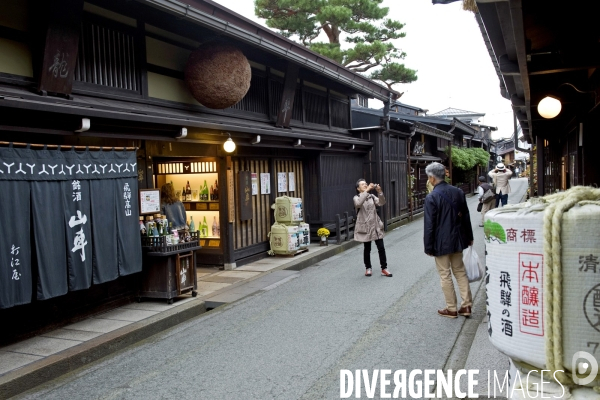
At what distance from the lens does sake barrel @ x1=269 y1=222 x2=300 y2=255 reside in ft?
46.9

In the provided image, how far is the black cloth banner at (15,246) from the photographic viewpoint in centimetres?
659

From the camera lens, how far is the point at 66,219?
751cm

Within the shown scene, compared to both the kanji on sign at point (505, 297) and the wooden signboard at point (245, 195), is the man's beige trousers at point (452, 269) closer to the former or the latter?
the kanji on sign at point (505, 297)

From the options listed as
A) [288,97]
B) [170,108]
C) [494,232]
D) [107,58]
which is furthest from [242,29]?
[494,232]

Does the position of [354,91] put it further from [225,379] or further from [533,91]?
[225,379]

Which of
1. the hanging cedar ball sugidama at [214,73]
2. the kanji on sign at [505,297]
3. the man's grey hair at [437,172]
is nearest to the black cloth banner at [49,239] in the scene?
the hanging cedar ball sugidama at [214,73]

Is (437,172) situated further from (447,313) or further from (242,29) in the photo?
(242,29)

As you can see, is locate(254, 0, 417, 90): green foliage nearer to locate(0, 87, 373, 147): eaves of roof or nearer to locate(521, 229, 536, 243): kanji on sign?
locate(0, 87, 373, 147): eaves of roof

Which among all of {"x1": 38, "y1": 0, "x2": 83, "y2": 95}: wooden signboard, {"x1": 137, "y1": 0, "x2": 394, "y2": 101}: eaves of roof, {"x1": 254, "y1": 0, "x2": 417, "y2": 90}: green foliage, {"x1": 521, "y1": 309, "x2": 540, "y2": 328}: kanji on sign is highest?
{"x1": 254, "y1": 0, "x2": 417, "y2": 90}: green foliage

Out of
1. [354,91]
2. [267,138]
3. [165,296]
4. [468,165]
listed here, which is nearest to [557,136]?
[354,91]

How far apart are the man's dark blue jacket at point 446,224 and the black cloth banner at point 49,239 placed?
529 centimetres

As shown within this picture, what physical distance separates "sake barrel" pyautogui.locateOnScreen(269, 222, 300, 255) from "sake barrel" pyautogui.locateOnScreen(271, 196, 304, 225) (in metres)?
0.21

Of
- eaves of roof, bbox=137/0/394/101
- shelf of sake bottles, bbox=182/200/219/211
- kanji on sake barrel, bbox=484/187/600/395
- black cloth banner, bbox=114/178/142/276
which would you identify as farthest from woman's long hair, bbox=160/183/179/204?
kanji on sake barrel, bbox=484/187/600/395

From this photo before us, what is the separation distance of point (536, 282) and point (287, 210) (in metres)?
11.7
